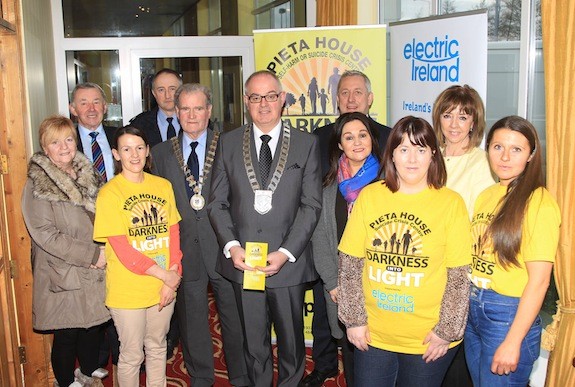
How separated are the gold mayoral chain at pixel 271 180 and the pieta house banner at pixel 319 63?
4.48 ft

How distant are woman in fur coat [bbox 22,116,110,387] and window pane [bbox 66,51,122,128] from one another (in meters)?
2.40

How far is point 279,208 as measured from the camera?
2.76 metres

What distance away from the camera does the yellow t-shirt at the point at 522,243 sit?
197 cm

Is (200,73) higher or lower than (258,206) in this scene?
higher

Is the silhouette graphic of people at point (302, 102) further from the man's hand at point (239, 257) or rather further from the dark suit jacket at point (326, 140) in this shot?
the man's hand at point (239, 257)

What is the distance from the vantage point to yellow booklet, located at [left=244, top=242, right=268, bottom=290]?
8.70 feet

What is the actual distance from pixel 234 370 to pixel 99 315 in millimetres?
841

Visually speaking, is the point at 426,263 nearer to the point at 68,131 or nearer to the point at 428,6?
the point at 68,131

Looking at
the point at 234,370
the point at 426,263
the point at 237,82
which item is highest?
the point at 237,82

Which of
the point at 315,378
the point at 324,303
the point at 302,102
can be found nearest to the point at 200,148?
the point at 324,303

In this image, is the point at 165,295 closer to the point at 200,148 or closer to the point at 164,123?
the point at 200,148

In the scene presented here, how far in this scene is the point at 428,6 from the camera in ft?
15.3

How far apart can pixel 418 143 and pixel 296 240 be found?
0.85m

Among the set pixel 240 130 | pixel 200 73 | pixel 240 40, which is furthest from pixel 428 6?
pixel 240 130
